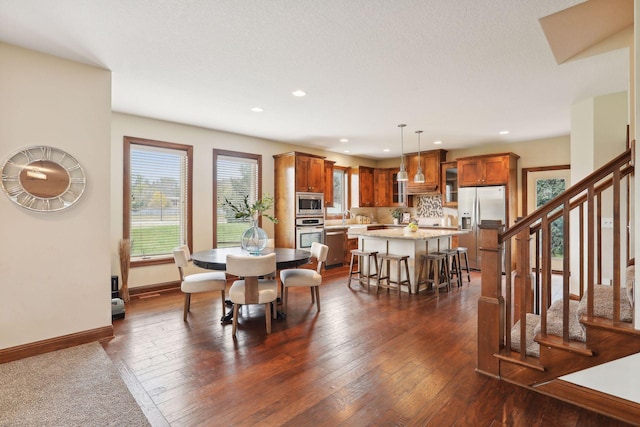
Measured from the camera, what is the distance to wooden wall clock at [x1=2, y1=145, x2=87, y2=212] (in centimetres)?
275

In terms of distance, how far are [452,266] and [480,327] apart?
3.45m

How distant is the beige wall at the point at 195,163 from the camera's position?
4.51m

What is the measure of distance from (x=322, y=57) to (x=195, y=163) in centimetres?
317

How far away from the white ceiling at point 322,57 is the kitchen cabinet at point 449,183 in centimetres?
229

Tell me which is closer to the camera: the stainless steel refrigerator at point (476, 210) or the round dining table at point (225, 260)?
the round dining table at point (225, 260)

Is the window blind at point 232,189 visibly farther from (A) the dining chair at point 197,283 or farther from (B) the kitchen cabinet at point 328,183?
(A) the dining chair at point 197,283

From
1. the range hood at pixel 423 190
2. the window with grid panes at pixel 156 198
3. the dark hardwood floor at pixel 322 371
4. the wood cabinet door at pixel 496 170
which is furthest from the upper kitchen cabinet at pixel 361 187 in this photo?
the dark hardwood floor at pixel 322 371

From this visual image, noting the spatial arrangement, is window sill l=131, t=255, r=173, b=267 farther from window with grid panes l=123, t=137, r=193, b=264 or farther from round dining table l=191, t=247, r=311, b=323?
round dining table l=191, t=247, r=311, b=323

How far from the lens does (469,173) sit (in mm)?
6734

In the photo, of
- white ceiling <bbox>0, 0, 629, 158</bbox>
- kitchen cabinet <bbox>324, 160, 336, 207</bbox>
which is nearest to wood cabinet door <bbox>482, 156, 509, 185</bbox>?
white ceiling <bbox>0, 0, 629, 158</bbox>

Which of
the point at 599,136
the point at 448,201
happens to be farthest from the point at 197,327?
the point at 448,201

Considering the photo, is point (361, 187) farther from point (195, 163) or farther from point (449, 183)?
point (195, 163)

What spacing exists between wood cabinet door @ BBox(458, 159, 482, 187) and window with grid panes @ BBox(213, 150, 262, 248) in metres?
4.18

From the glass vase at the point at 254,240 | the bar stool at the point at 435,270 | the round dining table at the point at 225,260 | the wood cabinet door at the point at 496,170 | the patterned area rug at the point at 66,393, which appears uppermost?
the wood cabinet door at the point at 496,170
